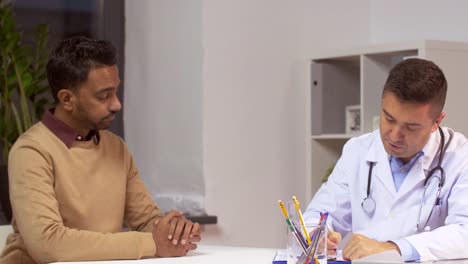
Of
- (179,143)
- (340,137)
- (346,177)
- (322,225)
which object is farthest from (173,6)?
(322,225)

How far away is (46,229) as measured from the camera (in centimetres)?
257

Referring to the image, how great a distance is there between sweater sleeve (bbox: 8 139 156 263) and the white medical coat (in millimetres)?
641

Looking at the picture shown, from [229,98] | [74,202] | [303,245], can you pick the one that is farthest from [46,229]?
[229,98]

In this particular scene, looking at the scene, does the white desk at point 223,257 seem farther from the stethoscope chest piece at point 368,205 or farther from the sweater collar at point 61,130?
the sweater collar at point 61,130

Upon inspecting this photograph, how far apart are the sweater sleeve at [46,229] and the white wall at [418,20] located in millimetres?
2222

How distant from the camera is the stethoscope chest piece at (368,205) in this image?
2793 mm

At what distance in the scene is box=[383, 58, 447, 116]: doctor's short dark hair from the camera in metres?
2.57

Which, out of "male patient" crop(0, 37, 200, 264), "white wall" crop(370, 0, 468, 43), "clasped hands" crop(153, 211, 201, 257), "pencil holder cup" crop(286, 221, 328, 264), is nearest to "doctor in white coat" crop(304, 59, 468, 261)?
"pencil holder cup" crop(286, 221, 328, 264)

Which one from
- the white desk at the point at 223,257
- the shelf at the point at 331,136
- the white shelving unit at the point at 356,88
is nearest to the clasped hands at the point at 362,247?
the white desk at the point at 223,257

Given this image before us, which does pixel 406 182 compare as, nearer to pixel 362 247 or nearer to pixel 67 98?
pixel 362 247

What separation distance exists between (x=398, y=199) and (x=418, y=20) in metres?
1.86

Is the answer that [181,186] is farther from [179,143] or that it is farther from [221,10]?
[221,10]

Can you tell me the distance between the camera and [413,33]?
4.41 meters

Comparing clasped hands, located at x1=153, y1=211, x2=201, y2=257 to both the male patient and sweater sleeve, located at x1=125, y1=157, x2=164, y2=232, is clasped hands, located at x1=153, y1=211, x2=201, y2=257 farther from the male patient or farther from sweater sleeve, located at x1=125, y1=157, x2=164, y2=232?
sweater sleeve, located at x1=125, y1=157, x2=164, y2=232
